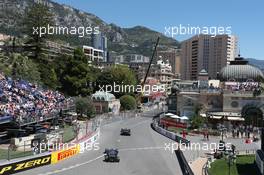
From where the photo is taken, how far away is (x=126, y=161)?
41.9m

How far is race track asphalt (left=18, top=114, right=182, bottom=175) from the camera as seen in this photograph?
119 ft

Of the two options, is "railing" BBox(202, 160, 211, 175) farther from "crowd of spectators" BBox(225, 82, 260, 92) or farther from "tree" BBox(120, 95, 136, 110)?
"tree" BBox(120, 95, 136, 110)

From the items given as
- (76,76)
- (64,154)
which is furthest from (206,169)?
(76,76)

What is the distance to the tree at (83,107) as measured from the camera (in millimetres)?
80312

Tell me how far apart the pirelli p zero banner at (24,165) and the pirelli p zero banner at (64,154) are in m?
0.86

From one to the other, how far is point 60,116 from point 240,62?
66.0 meters

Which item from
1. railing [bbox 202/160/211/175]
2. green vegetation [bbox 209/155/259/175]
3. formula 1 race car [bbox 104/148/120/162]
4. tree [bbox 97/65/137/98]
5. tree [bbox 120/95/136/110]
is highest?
tree [bbox 97/65/137/98]

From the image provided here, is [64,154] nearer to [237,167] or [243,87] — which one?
[237,167]

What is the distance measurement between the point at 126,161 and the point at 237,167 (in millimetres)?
9769

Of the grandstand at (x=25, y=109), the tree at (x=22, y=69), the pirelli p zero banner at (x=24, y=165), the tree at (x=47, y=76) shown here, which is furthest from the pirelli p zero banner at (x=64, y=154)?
the tree at (x=47, y=76)

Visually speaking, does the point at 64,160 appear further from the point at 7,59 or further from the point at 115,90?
the point at 115,90

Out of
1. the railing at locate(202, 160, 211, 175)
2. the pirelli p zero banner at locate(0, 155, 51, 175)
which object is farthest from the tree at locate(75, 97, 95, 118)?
the railing at locate(202, 160, 211, 175)

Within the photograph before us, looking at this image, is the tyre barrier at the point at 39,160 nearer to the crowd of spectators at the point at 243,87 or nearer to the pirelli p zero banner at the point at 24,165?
the pirelli p zero banner at the point at 24,165

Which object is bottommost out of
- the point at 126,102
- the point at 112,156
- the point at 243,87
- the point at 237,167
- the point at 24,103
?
the point at 237,167
